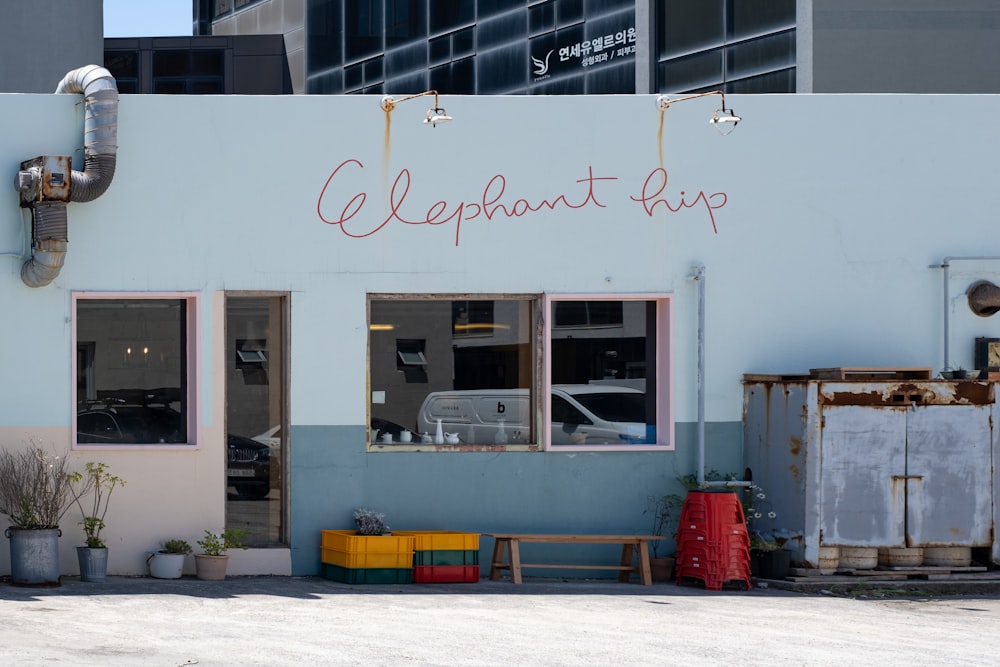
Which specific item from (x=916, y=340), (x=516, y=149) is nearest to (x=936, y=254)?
(x=916, y=340)

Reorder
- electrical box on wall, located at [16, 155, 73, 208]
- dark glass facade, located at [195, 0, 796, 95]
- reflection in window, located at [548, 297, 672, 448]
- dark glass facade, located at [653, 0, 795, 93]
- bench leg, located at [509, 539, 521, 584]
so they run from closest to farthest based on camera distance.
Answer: electrical box on wall, located at [16, 155, 73, 208], bench leg, located at [509, 539, 521, 584], reflection in window, located at [548, 297, 672, 448], dark glass facade, located at [653, 0, 795, 93], dark glass facade, located at [195, 0, 796, 95]

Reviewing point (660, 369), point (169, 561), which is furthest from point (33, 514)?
point (660, 369)

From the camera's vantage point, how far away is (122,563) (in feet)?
44.8

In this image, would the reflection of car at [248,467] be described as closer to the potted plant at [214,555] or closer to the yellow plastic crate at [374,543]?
the potted plant at [214,555]

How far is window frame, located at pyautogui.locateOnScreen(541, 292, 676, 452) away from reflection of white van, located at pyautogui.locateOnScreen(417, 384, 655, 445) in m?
0.13

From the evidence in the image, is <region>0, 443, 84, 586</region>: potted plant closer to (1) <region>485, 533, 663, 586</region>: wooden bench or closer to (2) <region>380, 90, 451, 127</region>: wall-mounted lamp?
(1) <region>485, 533, 663, 586</region>: wooden bench

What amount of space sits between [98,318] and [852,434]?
698 centimetres

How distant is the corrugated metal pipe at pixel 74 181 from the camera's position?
13180 mm

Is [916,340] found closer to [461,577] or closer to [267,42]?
[461,577]

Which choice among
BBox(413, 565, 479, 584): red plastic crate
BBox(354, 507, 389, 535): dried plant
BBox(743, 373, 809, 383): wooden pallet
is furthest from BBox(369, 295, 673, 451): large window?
BBox(413, 565, 479, 584): red plastic crate

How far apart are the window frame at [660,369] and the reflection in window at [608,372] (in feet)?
0.06

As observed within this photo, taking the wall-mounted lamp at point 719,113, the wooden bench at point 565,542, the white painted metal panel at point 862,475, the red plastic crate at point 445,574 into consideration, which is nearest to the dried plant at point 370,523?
the red plastic crate at point 445,574

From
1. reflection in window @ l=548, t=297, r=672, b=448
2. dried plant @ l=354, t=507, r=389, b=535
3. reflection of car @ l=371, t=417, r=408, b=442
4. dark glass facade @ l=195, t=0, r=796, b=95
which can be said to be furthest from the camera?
dark glass facade @ l=195, t=0, r=796, b=95

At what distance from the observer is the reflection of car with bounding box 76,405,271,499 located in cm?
1392
